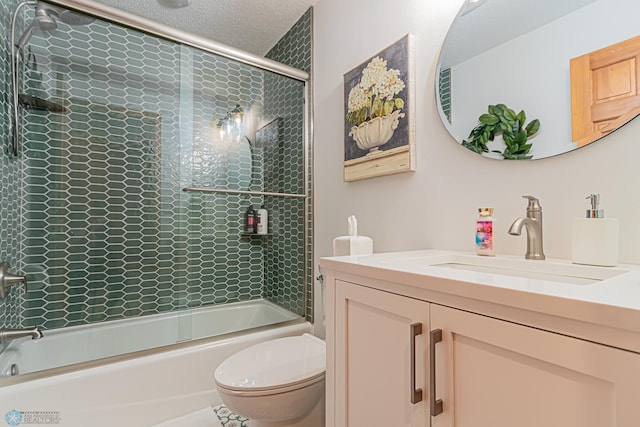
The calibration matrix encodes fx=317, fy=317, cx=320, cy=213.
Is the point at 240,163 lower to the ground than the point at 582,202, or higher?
higher

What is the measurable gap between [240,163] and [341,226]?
86cm

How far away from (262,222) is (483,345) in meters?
1.89

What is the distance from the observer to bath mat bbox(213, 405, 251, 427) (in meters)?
1.52

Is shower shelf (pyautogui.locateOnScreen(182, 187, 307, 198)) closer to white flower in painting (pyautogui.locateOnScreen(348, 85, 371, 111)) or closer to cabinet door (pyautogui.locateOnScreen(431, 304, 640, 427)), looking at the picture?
white flower in painting (pyautogui.locateOnScreen(348, 85, 371, 111))

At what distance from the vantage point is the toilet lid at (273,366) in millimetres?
1093

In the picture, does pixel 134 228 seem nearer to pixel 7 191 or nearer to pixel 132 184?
pixel 132 184

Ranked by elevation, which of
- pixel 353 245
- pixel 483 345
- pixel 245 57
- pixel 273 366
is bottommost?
pixel 273 366

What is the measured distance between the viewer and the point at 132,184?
1.87m

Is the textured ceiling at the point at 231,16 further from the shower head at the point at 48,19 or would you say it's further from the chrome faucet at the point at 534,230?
the chrome faucet at the point at 534,230

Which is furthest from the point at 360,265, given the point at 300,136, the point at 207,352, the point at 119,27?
the point at 119,27

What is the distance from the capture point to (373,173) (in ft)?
4.69

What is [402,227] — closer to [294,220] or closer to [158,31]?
[294,220]

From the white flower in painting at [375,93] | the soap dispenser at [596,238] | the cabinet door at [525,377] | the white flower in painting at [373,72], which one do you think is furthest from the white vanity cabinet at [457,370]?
the white flower in painting at [373,72]

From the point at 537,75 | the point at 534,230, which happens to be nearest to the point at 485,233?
the point at 534,230
